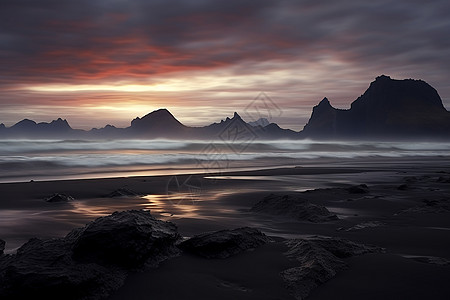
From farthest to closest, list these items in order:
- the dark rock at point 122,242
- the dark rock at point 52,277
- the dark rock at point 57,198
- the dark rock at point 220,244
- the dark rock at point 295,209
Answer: the dark rock at point 57,198 < the dark rock at point 295,209 < the dark rock at point 220,244 < the dark rock at point 122,242 < the dark rock at point 52,277

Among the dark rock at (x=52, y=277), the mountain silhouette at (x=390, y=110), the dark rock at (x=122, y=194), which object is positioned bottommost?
the dark rock at (x=122, y=194)

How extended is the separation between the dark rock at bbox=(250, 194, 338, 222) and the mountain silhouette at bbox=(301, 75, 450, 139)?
170m

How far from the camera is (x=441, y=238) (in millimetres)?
4574

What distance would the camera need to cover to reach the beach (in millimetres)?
3064

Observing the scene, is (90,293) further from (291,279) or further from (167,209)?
(167,209)

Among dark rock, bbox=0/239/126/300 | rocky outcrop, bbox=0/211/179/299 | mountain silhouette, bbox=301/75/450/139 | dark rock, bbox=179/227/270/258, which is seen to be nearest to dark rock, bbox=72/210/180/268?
rocky outcrop, bbox=0/211/179/299

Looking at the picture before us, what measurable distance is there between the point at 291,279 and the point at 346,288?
1.47 feet

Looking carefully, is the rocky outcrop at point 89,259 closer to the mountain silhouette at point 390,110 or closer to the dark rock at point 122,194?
the dark rock at point 122,194

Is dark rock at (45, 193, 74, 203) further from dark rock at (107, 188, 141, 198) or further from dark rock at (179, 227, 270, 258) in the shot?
dark rock at (179, 227, 270, 258)

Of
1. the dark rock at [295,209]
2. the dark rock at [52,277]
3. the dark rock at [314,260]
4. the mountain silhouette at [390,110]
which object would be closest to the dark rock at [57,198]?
the dark rock at [295,209]

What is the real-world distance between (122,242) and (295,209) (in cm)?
348

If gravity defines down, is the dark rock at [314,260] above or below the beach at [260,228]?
above

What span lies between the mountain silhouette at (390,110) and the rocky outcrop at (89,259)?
173m

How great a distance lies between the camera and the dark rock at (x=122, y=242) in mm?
3346
